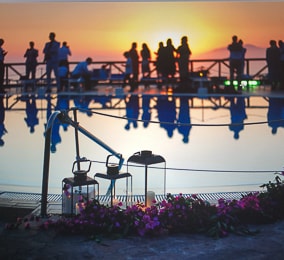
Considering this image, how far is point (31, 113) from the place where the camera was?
327 inches

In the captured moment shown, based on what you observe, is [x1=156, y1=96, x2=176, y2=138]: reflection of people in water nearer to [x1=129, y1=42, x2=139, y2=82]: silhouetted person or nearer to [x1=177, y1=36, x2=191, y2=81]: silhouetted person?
[x1=177, y1=36, x2=191, y2=81]: silhouetted person

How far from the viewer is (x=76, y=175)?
9.20 feet

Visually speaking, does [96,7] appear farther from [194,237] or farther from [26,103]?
[194,237]

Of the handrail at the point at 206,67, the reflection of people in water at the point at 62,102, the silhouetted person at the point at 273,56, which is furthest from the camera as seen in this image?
the handrail at the point at 206,67

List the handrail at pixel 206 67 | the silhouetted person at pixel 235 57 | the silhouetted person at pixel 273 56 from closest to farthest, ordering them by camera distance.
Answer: the silhouetted person at pixel 235 57
the silhouetted person at pixel 273 56
the handrail at pixel 206 67

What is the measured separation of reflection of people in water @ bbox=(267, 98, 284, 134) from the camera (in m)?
6.61

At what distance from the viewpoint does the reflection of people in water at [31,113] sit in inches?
276

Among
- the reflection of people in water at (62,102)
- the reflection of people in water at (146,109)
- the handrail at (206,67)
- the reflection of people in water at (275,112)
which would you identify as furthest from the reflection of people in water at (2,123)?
the handrail at (206,67)

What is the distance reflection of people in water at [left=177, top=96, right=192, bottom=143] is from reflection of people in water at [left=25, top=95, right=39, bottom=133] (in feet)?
5.42

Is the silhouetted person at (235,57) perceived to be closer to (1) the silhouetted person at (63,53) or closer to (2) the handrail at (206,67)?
(2) the handrail at (206,67)

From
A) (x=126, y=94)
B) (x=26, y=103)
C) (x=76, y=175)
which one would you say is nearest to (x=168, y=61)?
(x=126, y=94)

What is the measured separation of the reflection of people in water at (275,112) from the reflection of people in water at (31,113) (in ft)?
8.77

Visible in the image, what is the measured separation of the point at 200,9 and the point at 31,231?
15493 millimetres

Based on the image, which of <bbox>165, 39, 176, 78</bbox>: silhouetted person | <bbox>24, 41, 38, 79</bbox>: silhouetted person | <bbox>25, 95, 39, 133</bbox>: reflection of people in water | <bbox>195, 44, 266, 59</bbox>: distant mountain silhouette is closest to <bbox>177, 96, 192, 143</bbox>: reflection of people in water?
<bbox>165, 39, 176, 78</bbox>: silhouetted person
